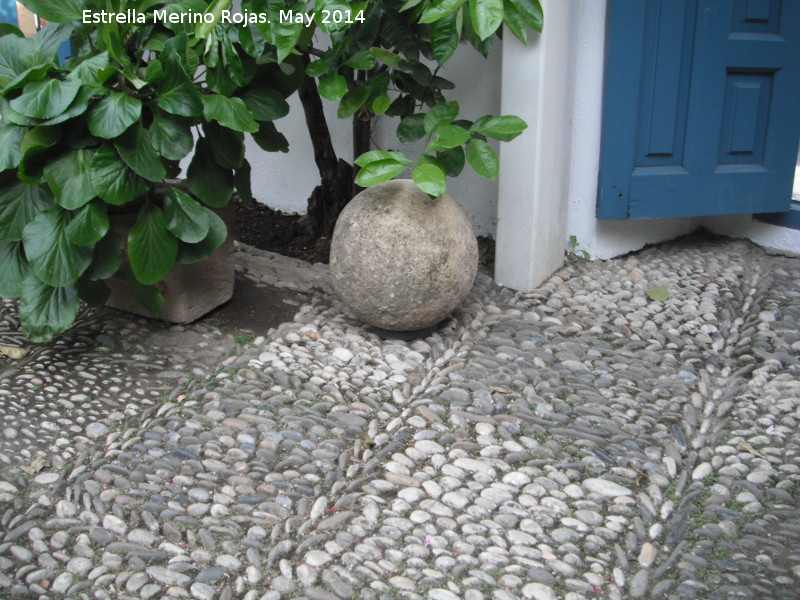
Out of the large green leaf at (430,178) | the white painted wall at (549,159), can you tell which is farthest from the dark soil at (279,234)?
the large green leaf at (430,178)

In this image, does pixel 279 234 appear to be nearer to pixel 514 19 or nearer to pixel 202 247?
pixel 202 247

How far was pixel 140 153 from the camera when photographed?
10.1ft

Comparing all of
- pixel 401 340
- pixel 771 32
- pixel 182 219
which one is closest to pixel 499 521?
pixel 401 340

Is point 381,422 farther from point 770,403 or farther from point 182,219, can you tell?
point 770,403

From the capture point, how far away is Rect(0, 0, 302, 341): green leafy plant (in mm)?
3021

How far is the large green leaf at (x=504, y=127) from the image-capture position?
341 cm

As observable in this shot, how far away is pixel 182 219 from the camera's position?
3273 mm

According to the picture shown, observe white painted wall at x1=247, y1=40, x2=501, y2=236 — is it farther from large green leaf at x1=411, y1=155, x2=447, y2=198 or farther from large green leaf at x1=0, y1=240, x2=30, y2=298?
large green leaf at x1=0, y1=240, x2=30, y2=298

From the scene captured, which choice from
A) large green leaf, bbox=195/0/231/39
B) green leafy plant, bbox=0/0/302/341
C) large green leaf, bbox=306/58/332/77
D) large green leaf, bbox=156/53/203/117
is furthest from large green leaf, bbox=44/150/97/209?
large green leaf, bbox=306/58/332/77

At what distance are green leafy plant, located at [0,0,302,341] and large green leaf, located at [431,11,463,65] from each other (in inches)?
26.1

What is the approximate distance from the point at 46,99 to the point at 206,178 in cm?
74

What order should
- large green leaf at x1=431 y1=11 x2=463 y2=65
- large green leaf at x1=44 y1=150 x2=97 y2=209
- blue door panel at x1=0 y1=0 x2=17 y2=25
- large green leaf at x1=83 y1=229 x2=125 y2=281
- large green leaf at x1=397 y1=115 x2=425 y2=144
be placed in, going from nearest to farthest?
large green leaf at x1=44 y1=150 x2=97 y2=209 → large green leaf at x1=83 y1=229 x2=125 y2=281 → large green leaf at x1=431 y1=11 x2=463 y2=65 → large green leaf at x1=397 y1=115 x2=425 y2=144 → blue door panel at x1=0 y1=0 x2=17 y2=25

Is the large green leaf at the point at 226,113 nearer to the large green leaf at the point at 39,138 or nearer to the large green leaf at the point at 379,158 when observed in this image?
the large green leaf at the point at 379,158

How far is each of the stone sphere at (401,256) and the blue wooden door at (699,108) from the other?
120cm
